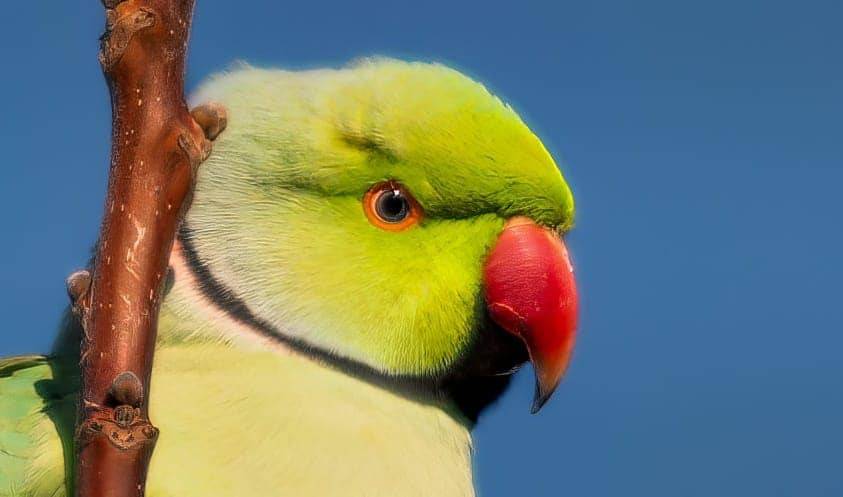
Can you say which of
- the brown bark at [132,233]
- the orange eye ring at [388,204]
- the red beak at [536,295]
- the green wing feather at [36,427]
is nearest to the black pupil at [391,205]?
the orange eye ring at [388,204]

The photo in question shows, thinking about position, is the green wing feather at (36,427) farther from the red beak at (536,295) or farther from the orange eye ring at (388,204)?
the red beak at (536,295)

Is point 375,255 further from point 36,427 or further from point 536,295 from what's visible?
point 36,427

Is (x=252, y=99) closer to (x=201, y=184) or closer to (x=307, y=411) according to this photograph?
(x=201, y=184)

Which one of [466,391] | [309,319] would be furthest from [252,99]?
[466,391]

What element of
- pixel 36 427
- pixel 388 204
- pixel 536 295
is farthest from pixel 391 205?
pixel 36 427

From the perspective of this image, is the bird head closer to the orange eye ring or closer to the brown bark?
the orange eye ring

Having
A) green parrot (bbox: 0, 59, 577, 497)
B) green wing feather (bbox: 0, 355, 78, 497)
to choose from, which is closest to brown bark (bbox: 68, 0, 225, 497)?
green wing feather (bbox: 0, 355, 78, 497)
